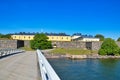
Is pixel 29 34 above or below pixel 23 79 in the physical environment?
above

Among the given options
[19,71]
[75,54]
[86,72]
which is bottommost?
[86,72]

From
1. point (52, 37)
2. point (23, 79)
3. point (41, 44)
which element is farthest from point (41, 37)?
point (23, 79)

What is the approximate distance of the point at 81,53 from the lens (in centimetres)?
9862

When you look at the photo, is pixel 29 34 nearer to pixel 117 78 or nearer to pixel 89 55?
pixel 89 55

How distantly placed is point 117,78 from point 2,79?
33.7 metres

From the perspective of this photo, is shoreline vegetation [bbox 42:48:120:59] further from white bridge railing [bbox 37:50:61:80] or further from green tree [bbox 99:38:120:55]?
white bridge railing [bbox 37:50:61:80]

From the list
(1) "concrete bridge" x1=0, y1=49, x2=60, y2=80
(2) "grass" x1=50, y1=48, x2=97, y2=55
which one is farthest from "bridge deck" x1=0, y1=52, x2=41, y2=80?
(2) "grass" x1=50, y1=48, x2=97, y2=55

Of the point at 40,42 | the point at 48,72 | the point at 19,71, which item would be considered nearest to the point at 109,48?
the point at 40,42

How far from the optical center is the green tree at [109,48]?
10029cm

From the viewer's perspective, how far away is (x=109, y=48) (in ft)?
334

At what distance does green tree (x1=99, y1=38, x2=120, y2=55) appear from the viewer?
10029 cm

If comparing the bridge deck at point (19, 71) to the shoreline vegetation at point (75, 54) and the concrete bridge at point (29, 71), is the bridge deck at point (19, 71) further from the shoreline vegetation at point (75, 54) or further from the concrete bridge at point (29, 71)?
the shoreline vegetation at point (75, 54)

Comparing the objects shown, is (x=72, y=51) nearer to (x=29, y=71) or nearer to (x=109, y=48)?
(x=109, y=48)

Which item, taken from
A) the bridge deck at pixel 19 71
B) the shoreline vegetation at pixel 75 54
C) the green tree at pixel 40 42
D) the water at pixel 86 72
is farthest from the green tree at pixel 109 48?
the bridge deck at pixel 19 71
